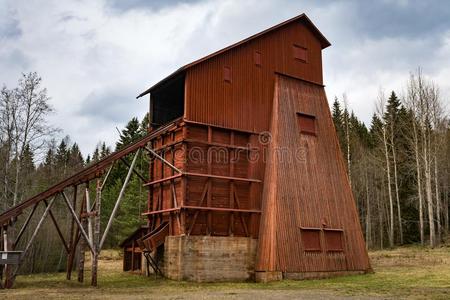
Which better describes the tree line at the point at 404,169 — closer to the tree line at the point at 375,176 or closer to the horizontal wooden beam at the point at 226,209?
the tree line at the point at 375,176

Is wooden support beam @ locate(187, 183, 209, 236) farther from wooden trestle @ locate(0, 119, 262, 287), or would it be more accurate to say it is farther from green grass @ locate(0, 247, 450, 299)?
green grass @ locate(0, 247, 450, 299)

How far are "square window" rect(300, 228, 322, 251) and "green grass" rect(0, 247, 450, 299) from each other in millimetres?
1710

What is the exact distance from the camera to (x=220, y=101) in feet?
77.2

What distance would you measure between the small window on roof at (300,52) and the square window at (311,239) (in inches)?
400

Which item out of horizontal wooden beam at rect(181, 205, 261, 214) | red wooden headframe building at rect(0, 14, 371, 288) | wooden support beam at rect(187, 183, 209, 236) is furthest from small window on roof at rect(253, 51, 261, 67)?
horizontal wooden beam at rect(181, 205, 261, 214)

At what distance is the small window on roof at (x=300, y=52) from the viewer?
87.7 feet

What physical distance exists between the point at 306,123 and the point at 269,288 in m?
10.4

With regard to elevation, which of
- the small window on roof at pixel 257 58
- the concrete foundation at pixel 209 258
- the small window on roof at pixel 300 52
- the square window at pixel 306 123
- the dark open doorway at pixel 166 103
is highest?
the small window on roof at pixel 300 52

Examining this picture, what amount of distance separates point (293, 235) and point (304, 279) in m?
2.12

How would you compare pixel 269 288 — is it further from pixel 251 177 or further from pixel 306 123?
pixel 306 123

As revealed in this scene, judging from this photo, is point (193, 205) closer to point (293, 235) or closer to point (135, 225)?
point (293, 235)

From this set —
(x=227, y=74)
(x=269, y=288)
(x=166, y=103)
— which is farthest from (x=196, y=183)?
(x=166, y=103)

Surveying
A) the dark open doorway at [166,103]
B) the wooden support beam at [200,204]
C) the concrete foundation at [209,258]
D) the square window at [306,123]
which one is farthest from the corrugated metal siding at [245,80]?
the concrete foundation at [209,258]

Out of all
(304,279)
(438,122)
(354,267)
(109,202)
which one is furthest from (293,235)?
(109,202)
